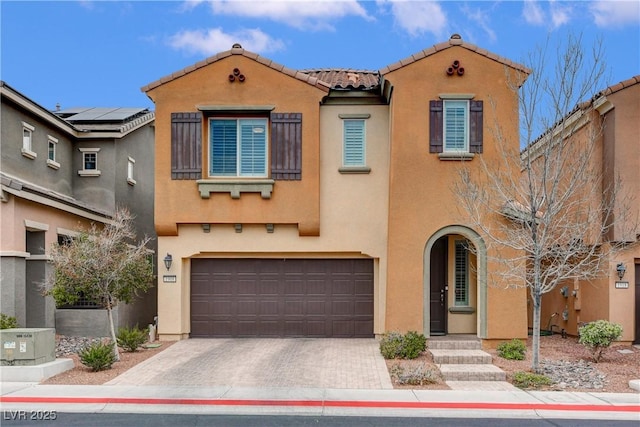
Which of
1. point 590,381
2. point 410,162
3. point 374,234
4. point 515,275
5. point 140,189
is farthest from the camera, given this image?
point 140,189

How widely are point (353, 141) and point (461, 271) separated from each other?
15.6 feet

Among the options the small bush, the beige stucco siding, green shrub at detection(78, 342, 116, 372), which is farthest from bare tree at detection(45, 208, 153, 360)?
the small bush

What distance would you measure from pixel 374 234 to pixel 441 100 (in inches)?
159

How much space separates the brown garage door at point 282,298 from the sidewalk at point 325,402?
534 centimetres

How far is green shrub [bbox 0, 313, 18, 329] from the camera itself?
42.1ft

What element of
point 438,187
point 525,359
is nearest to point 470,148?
point 438,187

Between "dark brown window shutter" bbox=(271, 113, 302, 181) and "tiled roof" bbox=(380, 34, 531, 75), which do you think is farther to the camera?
"dark brown window shutter" bbox=(271, 113, 302, 181)

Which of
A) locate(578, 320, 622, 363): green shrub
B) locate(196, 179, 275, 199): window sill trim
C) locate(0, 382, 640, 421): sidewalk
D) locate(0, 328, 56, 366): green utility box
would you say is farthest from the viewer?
locate(196, 179, 275, 199): window sill trim

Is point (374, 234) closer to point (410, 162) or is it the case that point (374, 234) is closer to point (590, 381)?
point (410, 162)

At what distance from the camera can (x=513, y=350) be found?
1252 cm

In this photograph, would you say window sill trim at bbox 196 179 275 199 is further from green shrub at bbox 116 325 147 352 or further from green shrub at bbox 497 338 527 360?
green shrub at bbox 497 338 527 360

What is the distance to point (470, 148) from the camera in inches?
554

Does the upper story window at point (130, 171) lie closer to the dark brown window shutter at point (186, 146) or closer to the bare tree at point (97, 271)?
the dark brown window shutter at point (186, 146)

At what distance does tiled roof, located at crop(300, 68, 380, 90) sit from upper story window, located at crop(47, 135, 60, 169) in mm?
8998
